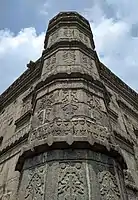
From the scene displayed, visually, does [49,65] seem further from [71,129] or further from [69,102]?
[71,129]

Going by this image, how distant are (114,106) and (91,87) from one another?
125 inches

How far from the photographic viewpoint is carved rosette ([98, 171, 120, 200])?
8.78 feet

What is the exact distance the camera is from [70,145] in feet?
9.79

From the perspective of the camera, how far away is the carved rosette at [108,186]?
2.68 metres

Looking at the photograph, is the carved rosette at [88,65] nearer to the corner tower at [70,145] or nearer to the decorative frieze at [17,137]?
the corner tower at [70,145]

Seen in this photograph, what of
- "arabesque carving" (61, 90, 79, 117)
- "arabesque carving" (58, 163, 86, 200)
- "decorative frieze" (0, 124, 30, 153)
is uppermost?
"decorative frieze" (0, 124, 30, 153)

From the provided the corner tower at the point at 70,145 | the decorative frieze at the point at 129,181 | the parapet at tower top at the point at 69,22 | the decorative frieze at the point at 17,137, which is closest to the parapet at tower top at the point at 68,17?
the parapet at tower top at the point at 69,22

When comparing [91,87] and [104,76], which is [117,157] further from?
[104,76]

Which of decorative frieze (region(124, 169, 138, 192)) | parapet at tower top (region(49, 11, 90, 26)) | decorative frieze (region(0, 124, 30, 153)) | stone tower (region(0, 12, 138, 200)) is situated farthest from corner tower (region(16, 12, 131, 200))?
parapet at tower top (region(49, 11, 90, 26))

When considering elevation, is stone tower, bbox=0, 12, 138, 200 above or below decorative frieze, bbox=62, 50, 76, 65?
below

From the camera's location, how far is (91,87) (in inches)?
167

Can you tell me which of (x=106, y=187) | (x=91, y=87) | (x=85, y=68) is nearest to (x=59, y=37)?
(x=85, y=68)

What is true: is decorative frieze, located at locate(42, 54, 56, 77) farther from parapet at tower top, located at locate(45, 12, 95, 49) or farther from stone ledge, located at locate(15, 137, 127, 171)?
stone ledge, located at locate(15, 137, 127, 171)

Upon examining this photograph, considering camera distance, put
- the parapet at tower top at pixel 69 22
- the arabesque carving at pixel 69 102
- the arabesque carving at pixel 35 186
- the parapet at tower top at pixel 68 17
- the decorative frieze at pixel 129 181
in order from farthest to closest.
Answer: the parapet at tower top at pixel 68 17 → the parapet at tower top at pixel 69 22 → the decorative frieze at pixel 129 181 → the arabesque carving at pixel 69 102 → the arabesque carving at pixel 35 186
